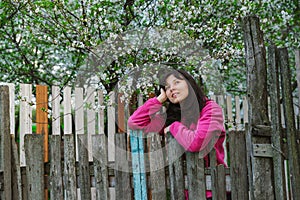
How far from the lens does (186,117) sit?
142 inches

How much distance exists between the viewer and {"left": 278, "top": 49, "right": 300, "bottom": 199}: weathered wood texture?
2969 millimetres

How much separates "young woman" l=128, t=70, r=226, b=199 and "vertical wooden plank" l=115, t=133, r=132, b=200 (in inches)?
7.5

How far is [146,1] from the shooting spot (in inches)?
227

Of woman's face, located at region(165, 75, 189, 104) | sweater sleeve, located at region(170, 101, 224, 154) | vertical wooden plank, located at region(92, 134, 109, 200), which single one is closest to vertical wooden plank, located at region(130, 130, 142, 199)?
vertical wooden plank, located at region(92, 134, 109, 200)

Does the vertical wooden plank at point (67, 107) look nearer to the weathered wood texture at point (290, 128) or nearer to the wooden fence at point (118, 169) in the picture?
the wooden fence at point (118, 169)

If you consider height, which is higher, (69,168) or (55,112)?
(55,112)

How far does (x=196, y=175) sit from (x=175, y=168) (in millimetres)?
167

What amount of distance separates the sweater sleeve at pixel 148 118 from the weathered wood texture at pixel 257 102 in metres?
0.85

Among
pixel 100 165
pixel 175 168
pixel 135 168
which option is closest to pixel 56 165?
pixel 100 165

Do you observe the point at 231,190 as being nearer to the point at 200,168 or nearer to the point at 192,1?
the point at 200,168

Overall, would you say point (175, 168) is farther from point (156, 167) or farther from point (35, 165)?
→ point (35, 165)

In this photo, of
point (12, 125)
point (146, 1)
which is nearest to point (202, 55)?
point (146, 1)

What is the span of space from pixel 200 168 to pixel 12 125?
2228 mm

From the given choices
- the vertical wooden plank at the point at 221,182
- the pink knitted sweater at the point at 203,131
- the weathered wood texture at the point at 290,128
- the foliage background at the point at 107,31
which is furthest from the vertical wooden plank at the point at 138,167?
the foliage background at the point at 107,31
